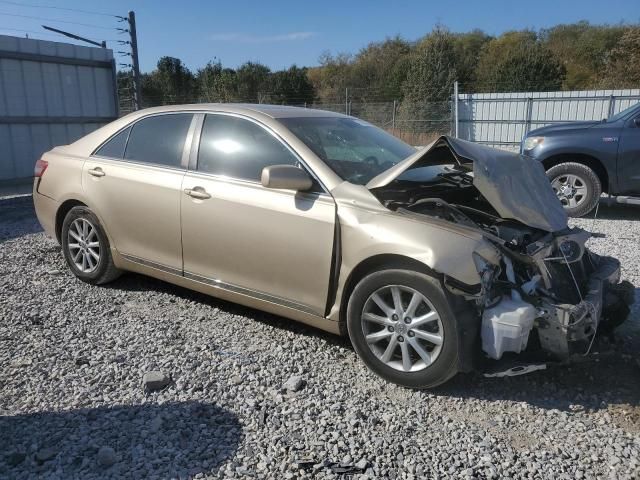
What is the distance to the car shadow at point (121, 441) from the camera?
2.51 meters

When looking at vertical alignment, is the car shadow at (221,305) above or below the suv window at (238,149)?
below

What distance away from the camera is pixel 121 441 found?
8.89 feet

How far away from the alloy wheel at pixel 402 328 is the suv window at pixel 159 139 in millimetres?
2004

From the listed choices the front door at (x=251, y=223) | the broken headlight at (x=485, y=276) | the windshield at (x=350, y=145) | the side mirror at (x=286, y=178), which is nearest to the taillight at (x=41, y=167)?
the front door at (x=251, y=223)

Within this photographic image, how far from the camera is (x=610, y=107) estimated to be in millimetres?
18266

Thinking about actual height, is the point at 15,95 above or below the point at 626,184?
above

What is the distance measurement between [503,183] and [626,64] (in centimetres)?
3516

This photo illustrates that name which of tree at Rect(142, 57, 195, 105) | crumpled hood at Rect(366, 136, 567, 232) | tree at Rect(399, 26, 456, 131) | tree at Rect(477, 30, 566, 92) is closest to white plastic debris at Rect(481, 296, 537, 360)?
crumpled hood at Rect(366, 136, 567, 232)

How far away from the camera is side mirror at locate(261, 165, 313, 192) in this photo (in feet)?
11.1

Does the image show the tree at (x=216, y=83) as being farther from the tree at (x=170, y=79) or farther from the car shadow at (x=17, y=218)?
the car shadow at (x=17, y=218)

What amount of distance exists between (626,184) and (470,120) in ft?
45.8

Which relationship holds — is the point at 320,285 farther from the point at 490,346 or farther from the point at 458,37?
the point at 458,37

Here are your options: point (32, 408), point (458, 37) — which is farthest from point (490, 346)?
point (458, 37)

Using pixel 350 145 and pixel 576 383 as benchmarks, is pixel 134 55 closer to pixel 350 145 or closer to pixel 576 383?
pixel 350 145
